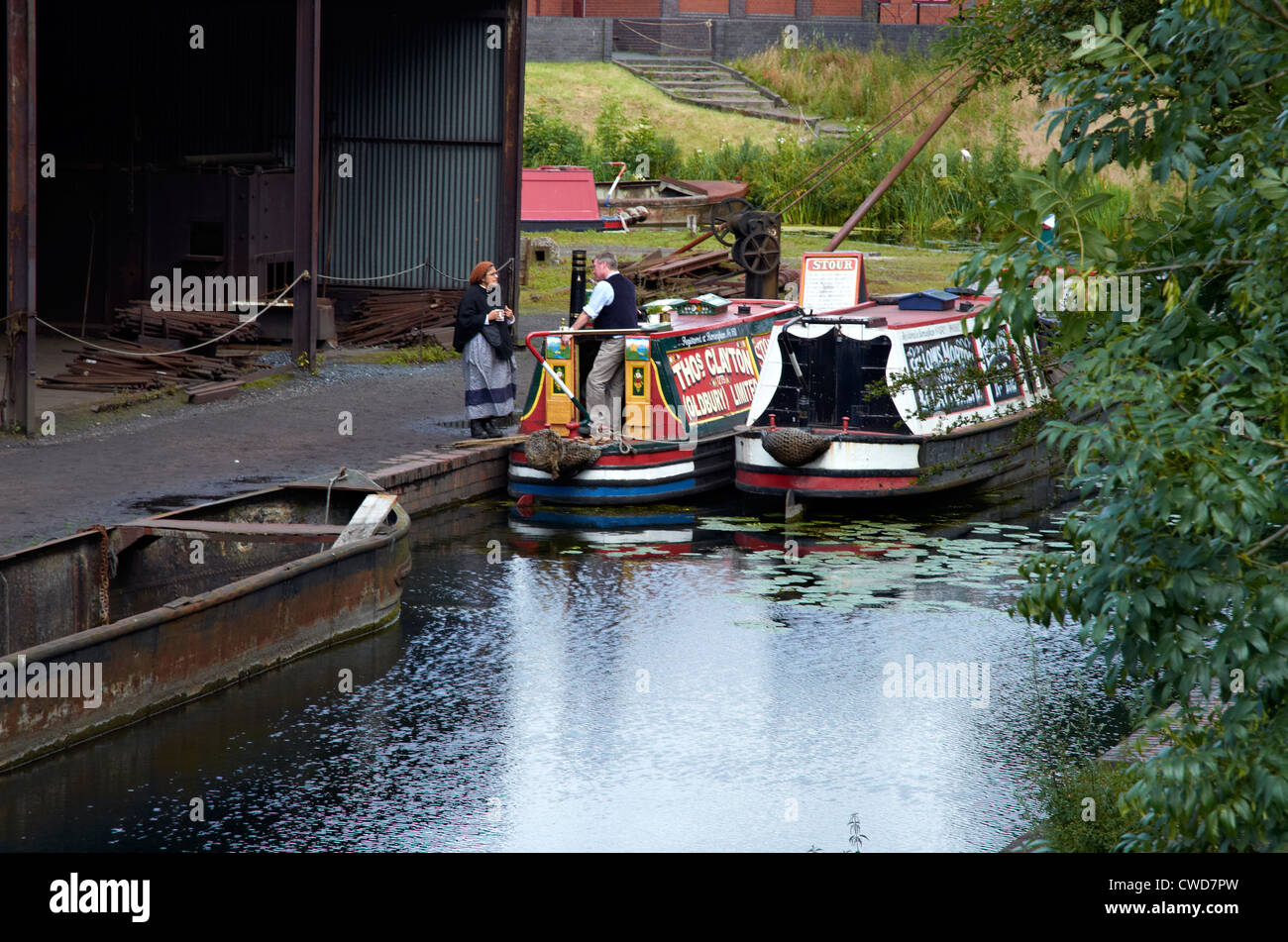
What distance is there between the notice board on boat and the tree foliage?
1370 centimetres

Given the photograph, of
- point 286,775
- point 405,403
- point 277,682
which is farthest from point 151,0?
point 286,775

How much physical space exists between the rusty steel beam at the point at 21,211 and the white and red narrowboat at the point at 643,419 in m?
5.02

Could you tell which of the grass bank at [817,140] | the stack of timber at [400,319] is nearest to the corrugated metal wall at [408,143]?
the stack of timber at [400,319]

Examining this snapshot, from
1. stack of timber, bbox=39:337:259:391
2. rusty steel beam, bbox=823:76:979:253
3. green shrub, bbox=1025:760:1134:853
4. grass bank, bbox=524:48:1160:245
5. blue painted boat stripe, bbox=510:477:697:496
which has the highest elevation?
grass bank, bbox=524:48:1160:245

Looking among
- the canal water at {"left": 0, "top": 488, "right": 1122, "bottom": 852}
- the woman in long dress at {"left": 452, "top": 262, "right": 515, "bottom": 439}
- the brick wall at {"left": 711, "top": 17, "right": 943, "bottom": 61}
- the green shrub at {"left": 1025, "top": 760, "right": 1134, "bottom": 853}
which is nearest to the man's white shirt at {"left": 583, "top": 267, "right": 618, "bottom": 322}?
the woman in long dress at {"left": 452, "top": 262, "right": 515, "bottom": 439}

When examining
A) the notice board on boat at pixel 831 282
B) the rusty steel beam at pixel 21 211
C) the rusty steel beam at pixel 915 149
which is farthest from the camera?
the notice board on boat at pixel 831 282

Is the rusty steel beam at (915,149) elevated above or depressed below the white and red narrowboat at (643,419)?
above

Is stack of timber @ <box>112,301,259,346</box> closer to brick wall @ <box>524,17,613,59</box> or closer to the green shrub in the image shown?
the green shrub

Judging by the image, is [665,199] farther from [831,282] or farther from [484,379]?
[484,379]

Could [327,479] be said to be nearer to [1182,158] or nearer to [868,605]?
[868,605]

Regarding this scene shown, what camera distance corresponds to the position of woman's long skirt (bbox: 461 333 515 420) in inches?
646

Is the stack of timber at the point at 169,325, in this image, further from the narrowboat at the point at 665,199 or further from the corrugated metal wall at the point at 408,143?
the narrowboat at the point at 665,199

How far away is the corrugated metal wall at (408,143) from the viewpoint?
24719mm

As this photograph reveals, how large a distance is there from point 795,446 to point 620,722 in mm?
6025
